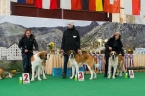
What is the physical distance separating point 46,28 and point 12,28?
1.58m

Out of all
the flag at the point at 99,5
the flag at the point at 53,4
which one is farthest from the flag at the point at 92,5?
the flag at the point at 53,4

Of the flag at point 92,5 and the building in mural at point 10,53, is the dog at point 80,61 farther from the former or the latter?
the flag at point 92,5

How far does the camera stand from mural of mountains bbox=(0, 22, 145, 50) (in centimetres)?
1056

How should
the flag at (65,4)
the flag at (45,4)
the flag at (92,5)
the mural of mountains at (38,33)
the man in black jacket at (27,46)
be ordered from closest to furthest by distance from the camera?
the man in black jacket at (27,46)
the mural of mountains at (38,33)
the flag at (45,4)
the flag at (65,4)
the flag at (92,5)

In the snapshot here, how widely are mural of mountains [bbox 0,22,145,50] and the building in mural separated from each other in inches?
7.1

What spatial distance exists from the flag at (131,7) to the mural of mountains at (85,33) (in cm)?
74

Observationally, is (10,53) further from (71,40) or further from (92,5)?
(92,5)

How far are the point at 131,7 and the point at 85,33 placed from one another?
11.1ft

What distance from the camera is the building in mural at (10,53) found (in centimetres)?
1038

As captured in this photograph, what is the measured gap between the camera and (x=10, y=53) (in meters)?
10.5

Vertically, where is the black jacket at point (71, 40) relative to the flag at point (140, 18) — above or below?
below

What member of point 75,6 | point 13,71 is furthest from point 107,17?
point 13,71

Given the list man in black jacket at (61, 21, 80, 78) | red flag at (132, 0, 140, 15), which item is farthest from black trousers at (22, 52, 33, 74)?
red flag at (132, 0, 140, 15)

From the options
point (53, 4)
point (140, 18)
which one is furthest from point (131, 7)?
point (53, 4)
